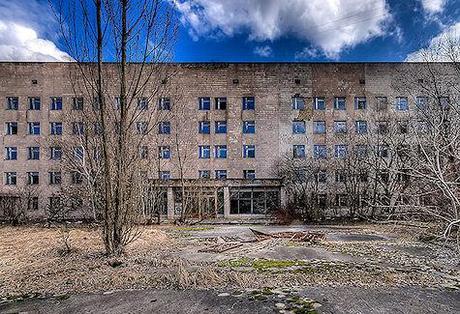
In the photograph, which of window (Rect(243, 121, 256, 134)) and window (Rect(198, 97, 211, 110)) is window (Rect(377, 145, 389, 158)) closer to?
window (Rect(243, 121, 256, 134))

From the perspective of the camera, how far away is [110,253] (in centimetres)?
920

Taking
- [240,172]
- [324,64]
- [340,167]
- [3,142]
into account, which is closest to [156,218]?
[240,172]

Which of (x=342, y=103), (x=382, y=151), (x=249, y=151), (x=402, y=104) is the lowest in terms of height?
(x=382, y=151)

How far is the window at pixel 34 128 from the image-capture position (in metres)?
35.3

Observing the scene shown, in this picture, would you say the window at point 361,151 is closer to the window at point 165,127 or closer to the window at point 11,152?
the window at point 165,127

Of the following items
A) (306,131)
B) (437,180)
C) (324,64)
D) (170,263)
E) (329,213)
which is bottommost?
(329,213)

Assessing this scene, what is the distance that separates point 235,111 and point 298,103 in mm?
6362

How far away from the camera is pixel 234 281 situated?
677cm

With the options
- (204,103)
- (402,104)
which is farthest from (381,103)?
(204,103)

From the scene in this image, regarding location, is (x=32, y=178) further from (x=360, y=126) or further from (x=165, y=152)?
(x=360, y=126)

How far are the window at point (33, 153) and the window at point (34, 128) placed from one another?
1.59 metres

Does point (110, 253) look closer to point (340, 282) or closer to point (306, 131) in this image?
point (340, 282)

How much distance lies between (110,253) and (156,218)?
19141 millimetres

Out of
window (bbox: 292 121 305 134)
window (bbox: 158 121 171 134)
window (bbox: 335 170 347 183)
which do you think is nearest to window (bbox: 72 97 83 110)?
window (bbox: 158 121 171 134)
